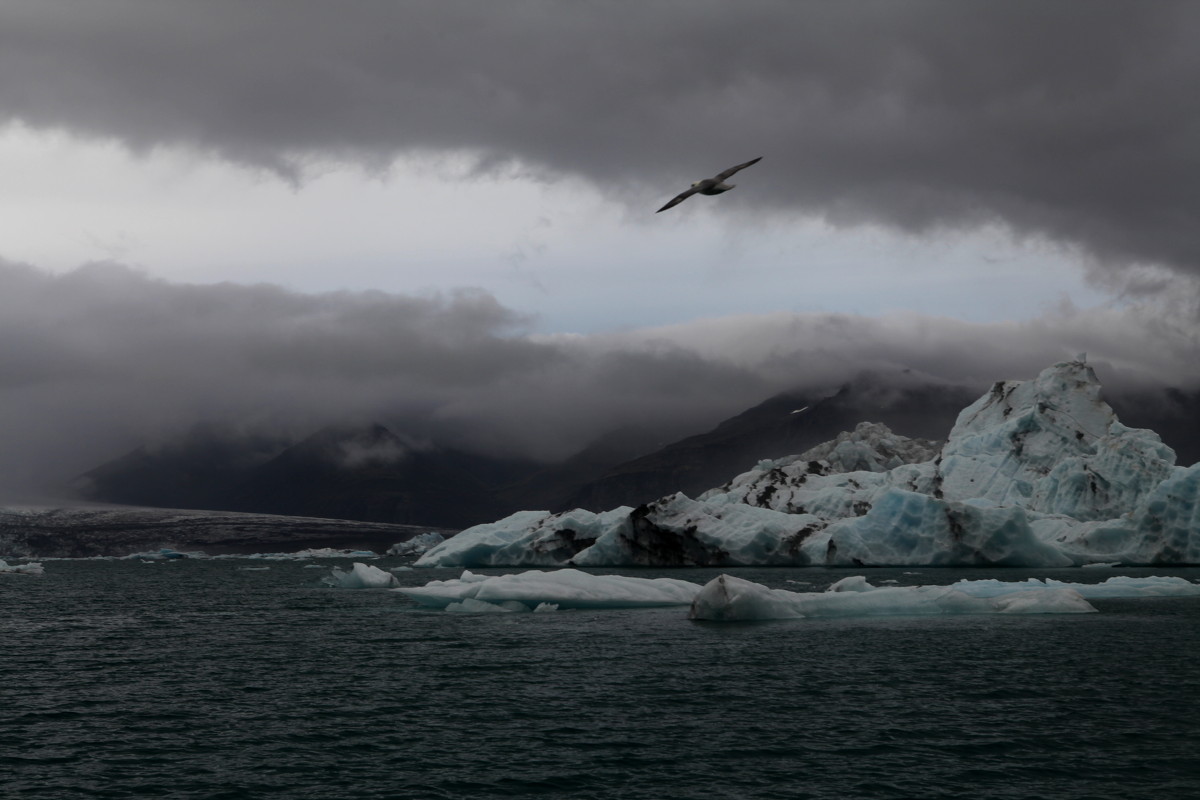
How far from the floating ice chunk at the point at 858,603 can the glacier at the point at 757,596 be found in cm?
3

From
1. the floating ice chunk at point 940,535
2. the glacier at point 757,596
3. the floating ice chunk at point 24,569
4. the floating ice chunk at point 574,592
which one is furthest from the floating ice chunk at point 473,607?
the floating ice chunk at point 24,569

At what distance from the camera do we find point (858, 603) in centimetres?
3666

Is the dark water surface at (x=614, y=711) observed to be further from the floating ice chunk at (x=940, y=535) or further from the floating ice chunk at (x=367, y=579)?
the floating ice chunk at (x=940, y=535)

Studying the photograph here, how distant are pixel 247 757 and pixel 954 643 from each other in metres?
20.0

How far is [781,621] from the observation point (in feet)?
116

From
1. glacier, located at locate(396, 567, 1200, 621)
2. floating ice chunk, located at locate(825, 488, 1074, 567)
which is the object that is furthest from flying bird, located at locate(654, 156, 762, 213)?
floating ice chunk, located at locate(825, 488, 1074, 567)

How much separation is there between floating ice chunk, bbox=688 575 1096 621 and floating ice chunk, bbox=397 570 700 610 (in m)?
4.72

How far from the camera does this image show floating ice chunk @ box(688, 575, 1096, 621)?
34.8 metres

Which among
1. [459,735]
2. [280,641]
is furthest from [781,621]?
[459,735]

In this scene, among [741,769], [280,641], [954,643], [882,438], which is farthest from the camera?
[882,438]

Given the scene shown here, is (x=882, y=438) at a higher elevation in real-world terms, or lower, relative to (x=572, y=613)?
higher

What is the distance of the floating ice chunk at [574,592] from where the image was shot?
39.8 m

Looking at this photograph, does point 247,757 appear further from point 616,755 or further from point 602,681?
point 602,681

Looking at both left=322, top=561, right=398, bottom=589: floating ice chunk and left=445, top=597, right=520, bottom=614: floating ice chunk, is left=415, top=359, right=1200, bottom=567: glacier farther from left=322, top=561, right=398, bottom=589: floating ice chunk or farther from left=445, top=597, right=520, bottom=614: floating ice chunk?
left=445, top=597, right=520, bottom=614: floating ice chunk
